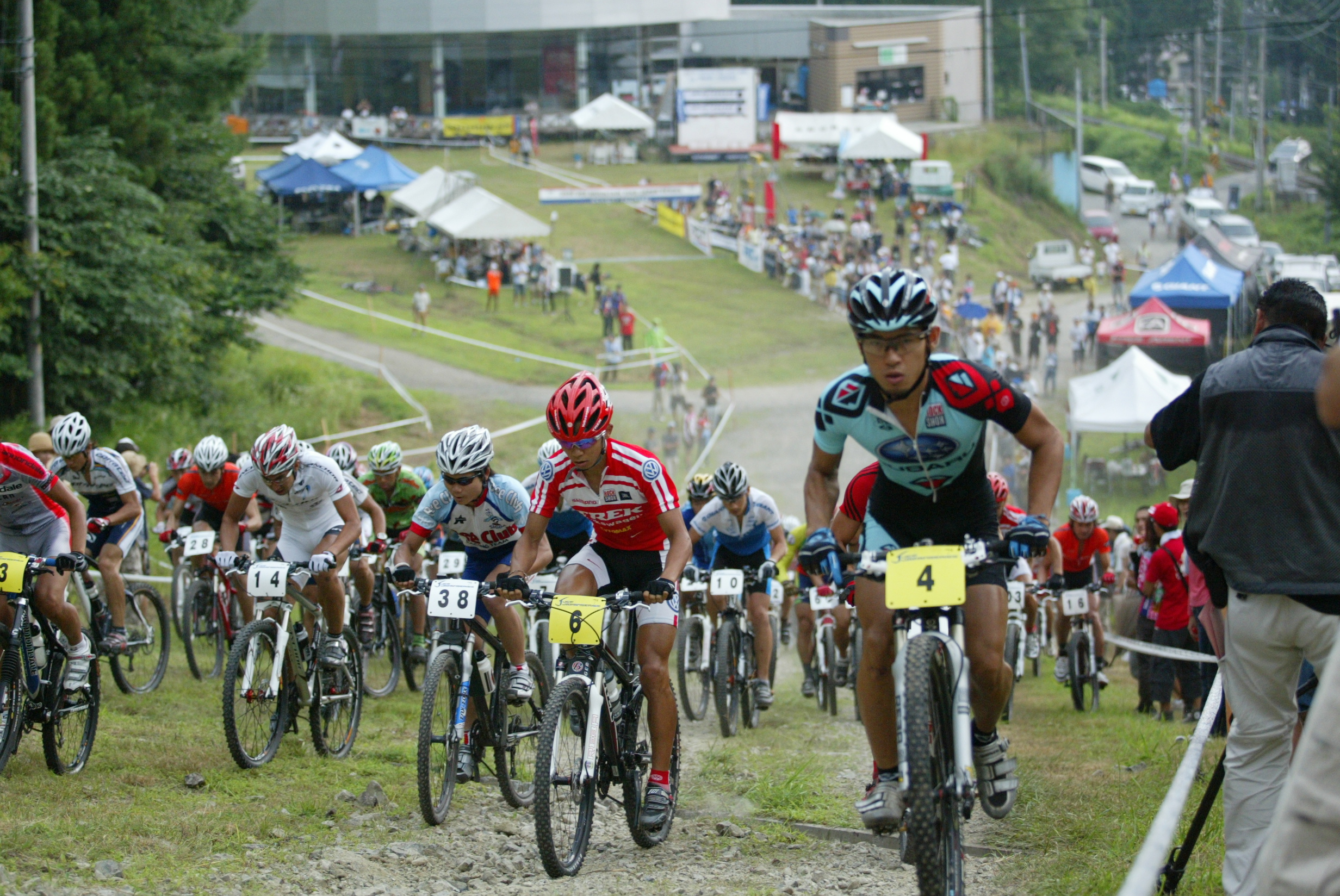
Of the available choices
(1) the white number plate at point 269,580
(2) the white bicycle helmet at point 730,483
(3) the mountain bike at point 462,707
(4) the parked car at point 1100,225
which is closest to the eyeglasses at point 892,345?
(3) the mountain bike at point 462,707

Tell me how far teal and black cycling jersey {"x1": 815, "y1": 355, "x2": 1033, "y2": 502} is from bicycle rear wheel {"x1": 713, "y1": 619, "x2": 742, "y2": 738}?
5.11 metres

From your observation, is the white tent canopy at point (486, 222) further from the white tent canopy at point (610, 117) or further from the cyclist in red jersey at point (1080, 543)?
the cyclist in red jersey at point (1080, 543)

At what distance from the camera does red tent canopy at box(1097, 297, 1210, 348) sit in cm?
3091

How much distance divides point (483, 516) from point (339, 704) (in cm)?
161

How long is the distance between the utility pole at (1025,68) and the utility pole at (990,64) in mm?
1661

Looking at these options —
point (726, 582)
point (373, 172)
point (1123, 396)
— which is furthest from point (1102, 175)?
point (726, 582)

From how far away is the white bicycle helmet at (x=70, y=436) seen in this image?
982cm

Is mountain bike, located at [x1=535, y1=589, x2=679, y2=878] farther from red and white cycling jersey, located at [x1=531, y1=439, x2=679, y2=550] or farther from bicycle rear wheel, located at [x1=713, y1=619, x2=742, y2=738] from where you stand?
bicycle rear wheel, located at [x1=713, y1=619, x2=742, y2=738]

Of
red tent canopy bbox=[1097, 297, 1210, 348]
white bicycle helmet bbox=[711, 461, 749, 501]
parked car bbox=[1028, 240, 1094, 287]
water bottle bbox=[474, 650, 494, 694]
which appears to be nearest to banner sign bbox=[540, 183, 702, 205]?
parked car bbox=[1028, 240, 1094, 287]

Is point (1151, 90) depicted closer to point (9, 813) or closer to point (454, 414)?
point (454, 414)

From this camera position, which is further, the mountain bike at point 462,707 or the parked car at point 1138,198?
the parked car at point 1138,198

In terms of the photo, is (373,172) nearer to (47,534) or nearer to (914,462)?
(47,534)

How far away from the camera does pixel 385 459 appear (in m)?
11.3

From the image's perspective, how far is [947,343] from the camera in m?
33.9
